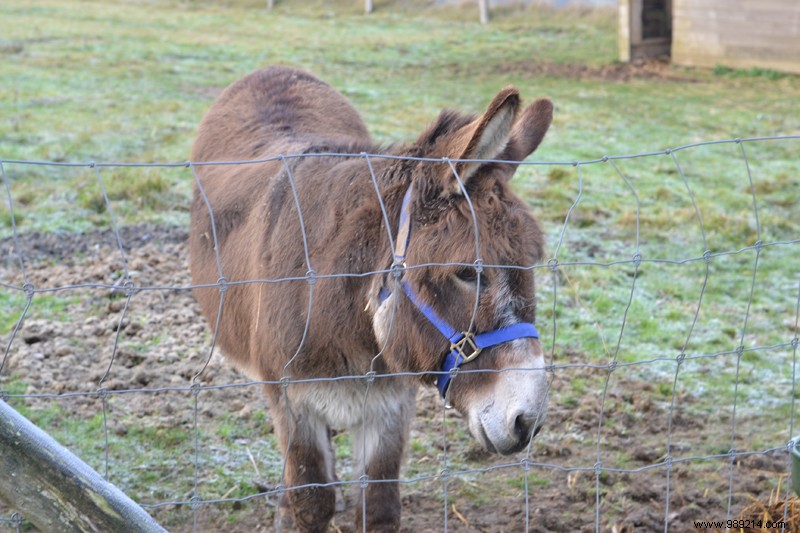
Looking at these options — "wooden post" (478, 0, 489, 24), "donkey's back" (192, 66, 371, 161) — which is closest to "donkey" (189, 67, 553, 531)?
"donkey's back" (192, 66, 371, 161)

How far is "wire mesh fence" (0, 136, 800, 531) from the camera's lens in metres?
Answer: 3.48

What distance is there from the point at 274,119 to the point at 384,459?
163 cm

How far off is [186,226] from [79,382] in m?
2.03

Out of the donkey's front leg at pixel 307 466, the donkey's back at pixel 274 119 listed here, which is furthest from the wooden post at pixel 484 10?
the donkey's front leg at pixel 307 466

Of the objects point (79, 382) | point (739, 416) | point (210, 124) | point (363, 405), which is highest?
point (210, 124)

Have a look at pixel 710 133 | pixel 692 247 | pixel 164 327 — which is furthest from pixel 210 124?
pixel 710 133

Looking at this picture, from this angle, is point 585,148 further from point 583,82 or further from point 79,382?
point 79,382

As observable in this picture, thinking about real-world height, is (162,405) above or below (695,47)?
below

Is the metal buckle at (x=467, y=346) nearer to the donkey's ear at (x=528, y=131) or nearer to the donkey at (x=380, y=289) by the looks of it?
the donkey at (x=380, y=289)

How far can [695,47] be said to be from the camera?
11.9 metres

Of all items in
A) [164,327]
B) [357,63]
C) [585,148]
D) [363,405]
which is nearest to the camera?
[363,405]

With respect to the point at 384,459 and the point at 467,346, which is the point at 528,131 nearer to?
the point at 467,346

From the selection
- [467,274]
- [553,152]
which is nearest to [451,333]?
[467,274]

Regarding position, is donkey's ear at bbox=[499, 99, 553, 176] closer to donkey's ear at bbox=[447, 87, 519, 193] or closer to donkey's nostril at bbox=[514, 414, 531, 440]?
donkey's ear at bbox=[447, 87, 519, 193]
